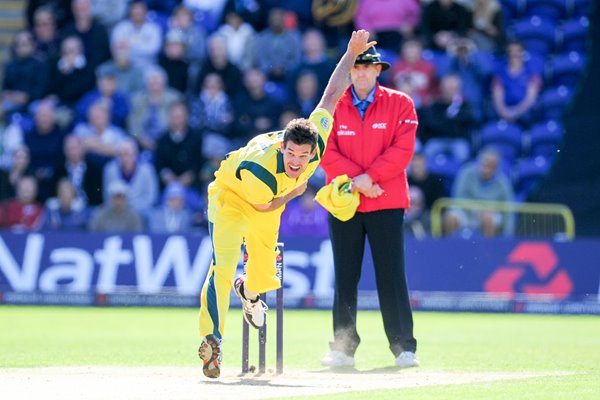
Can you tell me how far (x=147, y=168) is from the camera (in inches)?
691

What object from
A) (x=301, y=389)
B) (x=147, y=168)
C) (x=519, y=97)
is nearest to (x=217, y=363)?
(x=301, y=389)

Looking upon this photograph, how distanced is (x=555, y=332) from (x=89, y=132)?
8.13 m

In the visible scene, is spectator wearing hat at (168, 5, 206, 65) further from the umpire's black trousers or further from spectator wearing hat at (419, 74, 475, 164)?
the umpire's black trousers

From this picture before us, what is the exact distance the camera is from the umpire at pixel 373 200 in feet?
31.8

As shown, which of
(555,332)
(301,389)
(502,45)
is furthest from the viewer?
(502,45)

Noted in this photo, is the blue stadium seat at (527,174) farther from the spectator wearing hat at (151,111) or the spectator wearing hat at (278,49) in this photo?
the spectator wearing hat at (151,111)

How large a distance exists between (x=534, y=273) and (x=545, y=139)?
2.78 meters

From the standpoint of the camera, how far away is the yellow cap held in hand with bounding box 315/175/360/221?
9.53 metres

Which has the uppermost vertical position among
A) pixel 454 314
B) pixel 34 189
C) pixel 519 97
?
pixel 519 97

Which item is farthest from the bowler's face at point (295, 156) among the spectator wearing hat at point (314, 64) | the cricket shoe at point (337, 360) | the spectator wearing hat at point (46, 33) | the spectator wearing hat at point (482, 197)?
the spectator wearing hat at point (46, 33)

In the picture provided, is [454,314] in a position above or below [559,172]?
below

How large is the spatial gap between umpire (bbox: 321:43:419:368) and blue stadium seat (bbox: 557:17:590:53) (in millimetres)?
9591

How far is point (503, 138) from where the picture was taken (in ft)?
58.3

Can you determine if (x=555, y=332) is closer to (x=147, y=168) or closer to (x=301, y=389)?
(x=301, y=389)
